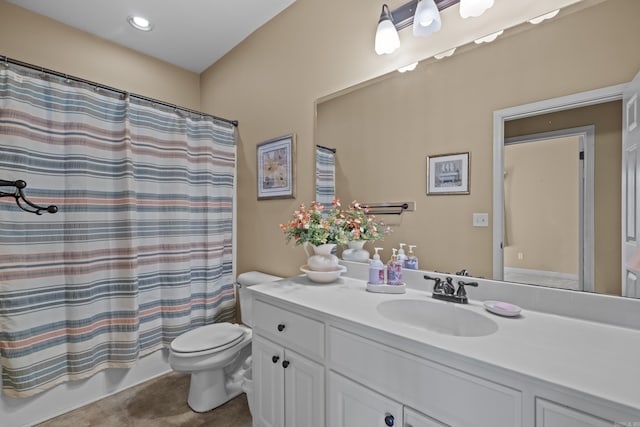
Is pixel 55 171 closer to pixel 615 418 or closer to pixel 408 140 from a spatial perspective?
pixel 408 140

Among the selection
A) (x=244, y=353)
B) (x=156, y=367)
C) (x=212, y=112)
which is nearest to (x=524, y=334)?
(x=244, y=353)

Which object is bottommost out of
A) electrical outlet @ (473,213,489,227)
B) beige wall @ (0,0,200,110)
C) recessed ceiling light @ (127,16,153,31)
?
electrical outlet @ (473,213,489,227)

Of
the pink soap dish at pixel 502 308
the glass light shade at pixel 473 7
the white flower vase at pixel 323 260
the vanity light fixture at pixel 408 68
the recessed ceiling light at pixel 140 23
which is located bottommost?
the pink soap dish at pixel 502 308

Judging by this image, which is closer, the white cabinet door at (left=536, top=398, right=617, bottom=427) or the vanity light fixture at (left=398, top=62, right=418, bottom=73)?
the white cabinet door at (left=536, top=398, right=617, bottom=427)

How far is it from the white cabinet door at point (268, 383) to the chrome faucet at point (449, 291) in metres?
0.73

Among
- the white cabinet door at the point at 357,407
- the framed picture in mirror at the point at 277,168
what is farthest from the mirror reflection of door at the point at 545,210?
the framed picture in mirror at the point at 277,168

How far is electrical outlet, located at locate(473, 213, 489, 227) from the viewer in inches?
47.9

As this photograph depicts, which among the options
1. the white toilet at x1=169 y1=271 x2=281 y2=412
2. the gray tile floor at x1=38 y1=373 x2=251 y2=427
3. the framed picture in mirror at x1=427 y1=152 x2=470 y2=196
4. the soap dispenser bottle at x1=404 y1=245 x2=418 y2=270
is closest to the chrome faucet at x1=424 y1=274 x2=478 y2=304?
the soap dispenser bottle at x1=404 y1=245 x2=418 y2=270

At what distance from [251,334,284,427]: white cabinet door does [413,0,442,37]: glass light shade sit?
1.61 metres

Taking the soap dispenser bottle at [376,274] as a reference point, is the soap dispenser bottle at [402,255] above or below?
above

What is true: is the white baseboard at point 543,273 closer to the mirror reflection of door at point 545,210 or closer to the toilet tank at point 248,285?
the mirror reflection of door at point 545,210

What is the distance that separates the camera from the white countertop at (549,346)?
2.07ft

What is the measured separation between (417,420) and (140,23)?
2861 mm

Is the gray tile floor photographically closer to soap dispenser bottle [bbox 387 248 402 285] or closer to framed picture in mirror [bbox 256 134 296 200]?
soap dispenser bottle [bbox 387 248 402 285]
